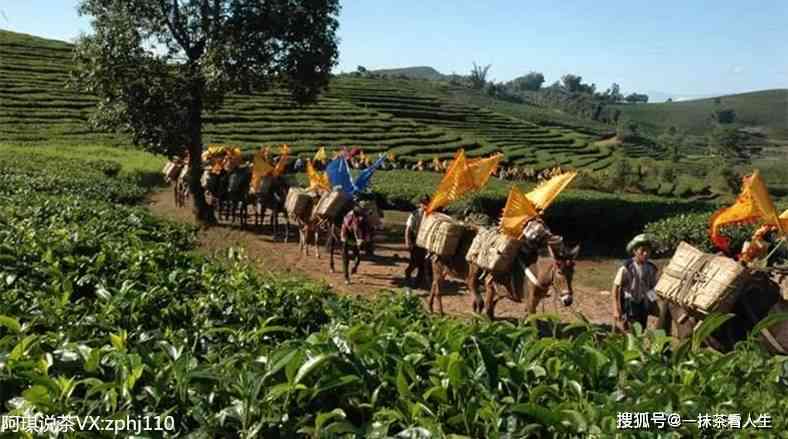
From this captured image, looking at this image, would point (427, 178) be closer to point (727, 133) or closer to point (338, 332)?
point (338, 332)

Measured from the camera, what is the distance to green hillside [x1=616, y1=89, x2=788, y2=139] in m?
116

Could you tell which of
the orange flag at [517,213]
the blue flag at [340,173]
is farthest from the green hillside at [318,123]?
the orange flag at [517,213]

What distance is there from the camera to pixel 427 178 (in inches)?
1072

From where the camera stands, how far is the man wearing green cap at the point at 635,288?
305 inches

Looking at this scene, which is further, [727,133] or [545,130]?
[727,133]

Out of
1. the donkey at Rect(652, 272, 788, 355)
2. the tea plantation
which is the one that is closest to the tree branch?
the donkey at Rect(652, 272, 788, 355)

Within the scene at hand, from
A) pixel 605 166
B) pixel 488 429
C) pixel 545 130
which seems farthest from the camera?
pixel 545 130

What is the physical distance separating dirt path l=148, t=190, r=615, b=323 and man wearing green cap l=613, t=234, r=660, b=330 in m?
1.01

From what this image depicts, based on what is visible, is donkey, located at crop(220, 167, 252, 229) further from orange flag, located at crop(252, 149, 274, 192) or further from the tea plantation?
the tea plantation

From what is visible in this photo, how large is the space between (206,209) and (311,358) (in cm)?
1761

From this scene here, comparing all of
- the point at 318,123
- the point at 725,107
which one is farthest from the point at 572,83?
the point at 318,123

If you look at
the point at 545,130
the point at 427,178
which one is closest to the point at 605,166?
the point at 545,130

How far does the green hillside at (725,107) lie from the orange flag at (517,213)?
355ft

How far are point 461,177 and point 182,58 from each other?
1052 centimetres
